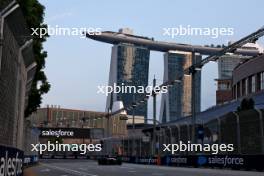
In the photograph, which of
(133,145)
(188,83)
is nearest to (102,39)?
(188,83)

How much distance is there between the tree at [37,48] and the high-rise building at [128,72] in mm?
115369

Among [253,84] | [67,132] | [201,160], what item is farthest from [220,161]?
[67,132]

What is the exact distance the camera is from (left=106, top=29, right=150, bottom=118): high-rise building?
156625 millimetres

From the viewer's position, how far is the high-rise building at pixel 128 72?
6166 inches

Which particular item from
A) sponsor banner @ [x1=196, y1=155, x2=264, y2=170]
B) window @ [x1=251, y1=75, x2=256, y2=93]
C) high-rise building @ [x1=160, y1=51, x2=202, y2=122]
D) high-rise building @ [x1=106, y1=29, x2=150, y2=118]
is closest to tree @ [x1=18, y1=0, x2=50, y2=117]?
sponsor banner @ [x1=196, y1=155, x2=264, y2=170]

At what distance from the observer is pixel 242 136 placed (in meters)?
49.0

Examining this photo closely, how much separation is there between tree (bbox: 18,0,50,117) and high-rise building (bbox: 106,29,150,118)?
11537cm

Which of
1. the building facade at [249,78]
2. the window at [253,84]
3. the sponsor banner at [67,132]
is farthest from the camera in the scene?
the sponsor banner at [67,132]

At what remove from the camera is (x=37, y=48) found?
102 feet

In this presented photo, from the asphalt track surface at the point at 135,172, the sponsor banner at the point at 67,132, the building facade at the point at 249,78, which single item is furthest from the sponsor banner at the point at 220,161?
the sponsor banner at the point at 67,132

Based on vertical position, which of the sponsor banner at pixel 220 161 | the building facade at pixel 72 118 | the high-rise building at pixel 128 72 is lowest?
the sponsor banner at pixel 220 161

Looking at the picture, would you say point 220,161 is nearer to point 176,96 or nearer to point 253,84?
point 253,84

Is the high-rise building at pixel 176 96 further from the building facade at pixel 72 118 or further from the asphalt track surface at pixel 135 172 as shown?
the asphalt track surface at pixel 135 172

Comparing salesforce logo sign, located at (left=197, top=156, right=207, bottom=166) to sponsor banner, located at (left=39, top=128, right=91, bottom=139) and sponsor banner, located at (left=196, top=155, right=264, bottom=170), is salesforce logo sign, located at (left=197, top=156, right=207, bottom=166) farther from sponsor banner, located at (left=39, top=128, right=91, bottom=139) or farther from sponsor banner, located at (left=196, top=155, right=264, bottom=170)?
sponsor banner, located at (left=39, top=128, right=91, bottom=139)
